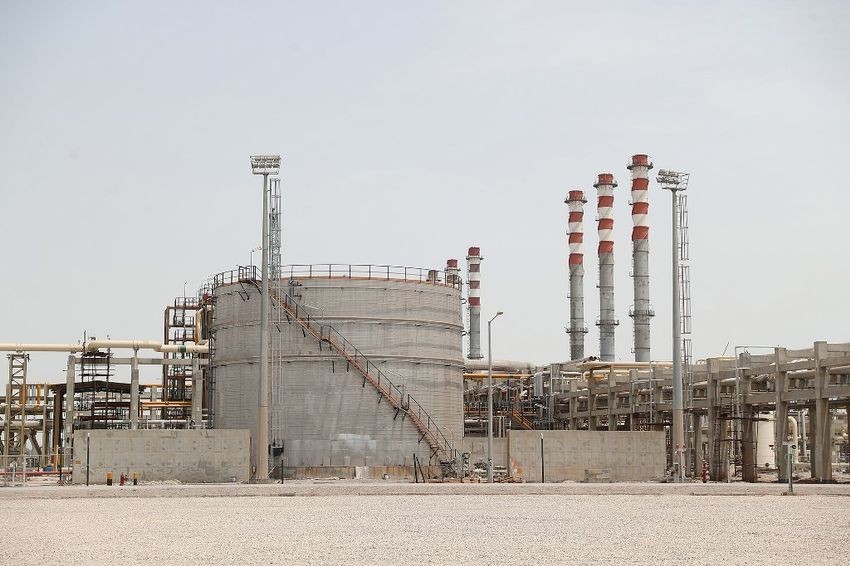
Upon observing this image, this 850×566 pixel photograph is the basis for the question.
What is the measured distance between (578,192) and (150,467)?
5497 cm

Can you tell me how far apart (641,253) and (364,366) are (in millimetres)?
40733

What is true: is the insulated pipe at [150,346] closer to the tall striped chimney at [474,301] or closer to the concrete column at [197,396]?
the concrete column at [197,396]

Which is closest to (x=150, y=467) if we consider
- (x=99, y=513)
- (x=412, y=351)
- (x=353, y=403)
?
(x=353, y=403)

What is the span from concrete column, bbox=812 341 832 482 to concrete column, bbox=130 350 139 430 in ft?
102

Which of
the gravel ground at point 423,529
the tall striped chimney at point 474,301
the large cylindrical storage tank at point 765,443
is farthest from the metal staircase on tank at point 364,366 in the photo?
the tall striped chimney at point 474,301

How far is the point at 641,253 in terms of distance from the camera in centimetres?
9225

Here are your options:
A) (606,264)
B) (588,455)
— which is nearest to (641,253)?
(606,264)

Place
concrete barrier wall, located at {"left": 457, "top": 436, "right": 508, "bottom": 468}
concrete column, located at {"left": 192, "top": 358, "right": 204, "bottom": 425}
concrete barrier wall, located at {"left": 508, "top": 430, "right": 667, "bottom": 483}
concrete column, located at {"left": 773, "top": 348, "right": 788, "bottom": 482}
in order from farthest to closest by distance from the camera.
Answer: concrete column, located at {"left": 192, "top": 358, "right": 204, "bottom": 425}
concrete barrier wall, located at {"left": 457, "top": 436, "right": 508, "bottom": 468}
concrete barrier wall, located at {"left": 508, "top": 430, "right": 667, "bottom": 483}
concrete column, located at {"left": 773, "top": 348, "right": 788, "bottom": 482}

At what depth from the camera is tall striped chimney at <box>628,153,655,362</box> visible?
91750 millimetres

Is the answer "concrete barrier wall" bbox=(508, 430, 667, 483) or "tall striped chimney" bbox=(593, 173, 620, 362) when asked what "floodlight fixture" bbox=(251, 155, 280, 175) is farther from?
"tall striped chimney" bbox=(593, 173, 620, 362)

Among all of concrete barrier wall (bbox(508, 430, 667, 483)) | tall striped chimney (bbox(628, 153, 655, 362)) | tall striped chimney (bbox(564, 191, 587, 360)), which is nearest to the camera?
concrete barrier wall (bbox(508, 430, 667, 483))

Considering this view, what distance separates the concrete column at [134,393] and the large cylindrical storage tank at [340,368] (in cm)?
495

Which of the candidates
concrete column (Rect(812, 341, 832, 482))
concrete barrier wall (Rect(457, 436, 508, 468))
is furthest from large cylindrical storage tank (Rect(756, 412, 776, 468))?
concrete column (Rect(812, 341, 832, 482))

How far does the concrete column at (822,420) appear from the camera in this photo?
49.5m
